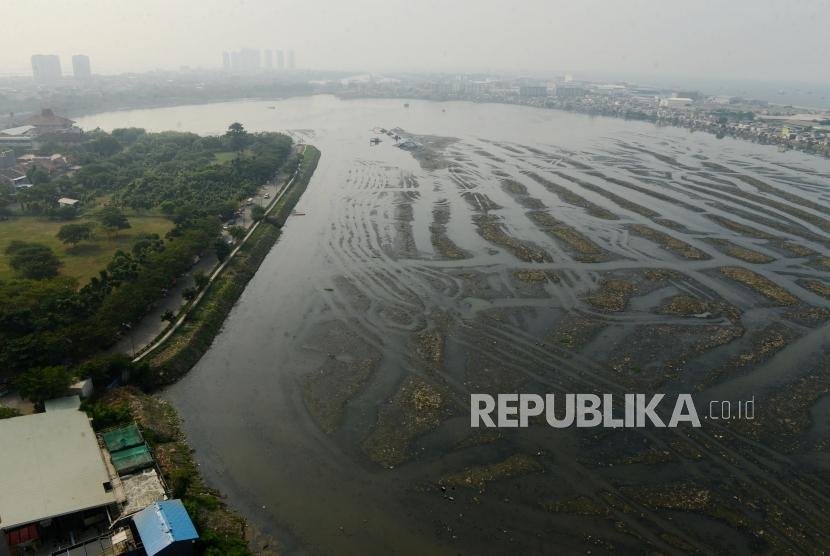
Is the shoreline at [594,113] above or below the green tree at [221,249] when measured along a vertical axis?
above

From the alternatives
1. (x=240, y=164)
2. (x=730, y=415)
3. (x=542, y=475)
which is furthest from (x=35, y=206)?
(x=730, y=415)

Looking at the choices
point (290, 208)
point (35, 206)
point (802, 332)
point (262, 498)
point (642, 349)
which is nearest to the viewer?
point (262, 498)

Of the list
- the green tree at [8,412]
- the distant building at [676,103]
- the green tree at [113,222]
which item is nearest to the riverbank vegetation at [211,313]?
the green tree at [8,412]

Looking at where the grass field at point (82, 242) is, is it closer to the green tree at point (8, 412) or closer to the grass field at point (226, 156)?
the green tree at point (8, 412)

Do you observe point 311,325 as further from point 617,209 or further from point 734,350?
point 617,209

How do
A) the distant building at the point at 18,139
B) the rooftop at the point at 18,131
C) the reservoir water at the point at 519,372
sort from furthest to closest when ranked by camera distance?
the rooftop at the point at 18,131 < the distant building at the point at 18,139 < the reservoir water at the point at 519,372

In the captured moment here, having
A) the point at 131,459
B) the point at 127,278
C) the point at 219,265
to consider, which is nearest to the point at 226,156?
the point at 219,265

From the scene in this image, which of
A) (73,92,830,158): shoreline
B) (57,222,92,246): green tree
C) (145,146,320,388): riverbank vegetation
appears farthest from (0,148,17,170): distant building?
(73,92,830,158): shoreline
